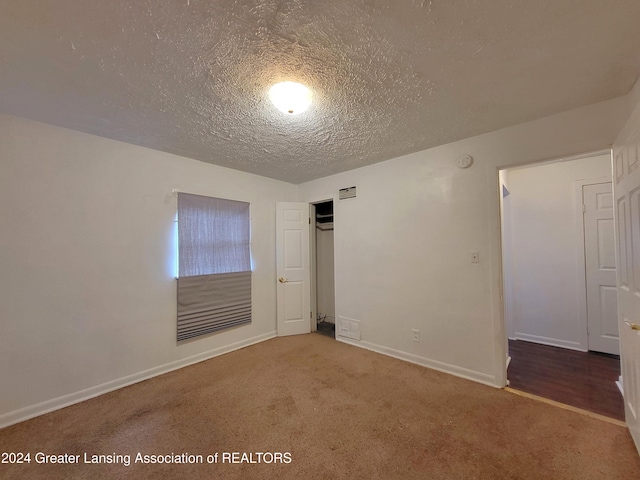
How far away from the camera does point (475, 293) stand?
8.13ft

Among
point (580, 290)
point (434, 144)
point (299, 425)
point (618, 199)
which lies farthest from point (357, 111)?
point (580, 290)

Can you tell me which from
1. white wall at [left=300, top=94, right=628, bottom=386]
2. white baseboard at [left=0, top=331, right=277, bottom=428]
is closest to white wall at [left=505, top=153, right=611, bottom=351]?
white wall at [left=300, top=94, right=628, bottom=386]

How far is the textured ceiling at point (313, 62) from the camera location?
3.78ft

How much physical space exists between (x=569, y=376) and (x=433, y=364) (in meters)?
1.29

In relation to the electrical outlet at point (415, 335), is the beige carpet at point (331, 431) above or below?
below

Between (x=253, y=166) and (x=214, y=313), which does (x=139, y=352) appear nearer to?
(x=214, y=313)

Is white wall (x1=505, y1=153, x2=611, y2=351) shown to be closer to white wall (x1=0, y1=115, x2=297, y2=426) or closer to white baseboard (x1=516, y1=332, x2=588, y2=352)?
white baseboard (x1=516, y1=332, x2=588, y2=352)

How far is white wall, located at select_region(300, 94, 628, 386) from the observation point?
7.15 feet

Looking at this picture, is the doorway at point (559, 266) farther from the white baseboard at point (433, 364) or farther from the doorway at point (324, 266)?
the doorway at point (324, 266)

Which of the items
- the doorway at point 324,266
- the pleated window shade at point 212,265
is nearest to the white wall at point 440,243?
the doorway at point 324,266

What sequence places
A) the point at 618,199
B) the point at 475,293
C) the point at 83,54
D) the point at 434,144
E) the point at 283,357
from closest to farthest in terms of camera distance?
the point at 83,54
the point at 618,199
the point at 475,293
the point at 434,144
the point at 283,357

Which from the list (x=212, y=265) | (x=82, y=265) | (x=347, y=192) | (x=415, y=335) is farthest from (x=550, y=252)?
(x=82, y=265)

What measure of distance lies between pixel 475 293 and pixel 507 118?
161cm

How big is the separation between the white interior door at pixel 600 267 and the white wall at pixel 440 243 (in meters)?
1.75
